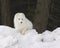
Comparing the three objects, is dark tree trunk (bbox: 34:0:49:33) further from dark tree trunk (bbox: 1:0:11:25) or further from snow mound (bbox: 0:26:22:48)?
snow mound (bbox: 0:26:22:48)

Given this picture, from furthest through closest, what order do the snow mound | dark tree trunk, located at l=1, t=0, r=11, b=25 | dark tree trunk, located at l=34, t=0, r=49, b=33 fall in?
dark tree trunk, located at l=1, t=0, r=11, b=25 < dark tree trunk, located at l=34, t=0, r=49, b=33 < the snow mound

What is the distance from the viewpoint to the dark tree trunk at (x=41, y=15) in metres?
4.19

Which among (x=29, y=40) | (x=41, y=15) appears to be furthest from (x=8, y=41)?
(x=41, y=15)

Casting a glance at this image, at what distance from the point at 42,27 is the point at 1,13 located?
0.97 meters

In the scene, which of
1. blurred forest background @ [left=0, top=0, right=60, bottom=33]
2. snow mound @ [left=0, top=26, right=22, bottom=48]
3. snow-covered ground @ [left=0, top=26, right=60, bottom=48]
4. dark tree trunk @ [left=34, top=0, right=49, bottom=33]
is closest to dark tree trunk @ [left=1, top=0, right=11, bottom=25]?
blurred forest background @ [left=0, top=0, right=60, bottom=33]

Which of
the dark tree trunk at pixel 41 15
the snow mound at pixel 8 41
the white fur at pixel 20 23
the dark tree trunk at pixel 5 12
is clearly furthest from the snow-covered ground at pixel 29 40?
the dark tree trunk at pixel 5 12

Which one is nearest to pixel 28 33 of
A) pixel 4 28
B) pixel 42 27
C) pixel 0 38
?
pixel 4 28

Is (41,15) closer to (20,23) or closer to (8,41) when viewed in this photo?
(20,23)

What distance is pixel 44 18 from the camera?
422 centimetres

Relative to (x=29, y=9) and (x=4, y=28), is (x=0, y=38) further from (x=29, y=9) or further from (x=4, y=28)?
(x=29, y=9)

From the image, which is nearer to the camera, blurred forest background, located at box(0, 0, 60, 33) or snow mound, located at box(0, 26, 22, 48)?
snow mound, located at box(0, 26, 22, 48)

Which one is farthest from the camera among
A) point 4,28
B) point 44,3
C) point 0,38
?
point 44,3

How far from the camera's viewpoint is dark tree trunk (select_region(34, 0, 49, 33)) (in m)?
4.19

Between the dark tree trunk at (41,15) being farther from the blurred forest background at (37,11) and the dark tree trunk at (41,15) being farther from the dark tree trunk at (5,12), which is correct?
the dark tree trunk at (5,12)
